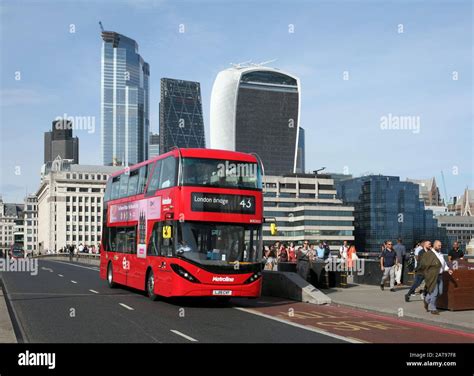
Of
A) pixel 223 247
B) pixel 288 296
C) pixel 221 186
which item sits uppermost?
pixel 221 186

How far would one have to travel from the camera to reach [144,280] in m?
21.6

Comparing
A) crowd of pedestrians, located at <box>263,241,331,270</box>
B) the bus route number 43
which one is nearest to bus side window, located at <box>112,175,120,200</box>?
crowd of pedestrians, located at <box>263,241,331,270</box>

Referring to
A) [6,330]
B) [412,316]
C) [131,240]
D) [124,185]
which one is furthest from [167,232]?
[6,330]

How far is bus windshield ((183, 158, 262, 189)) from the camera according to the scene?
18703 millimetres

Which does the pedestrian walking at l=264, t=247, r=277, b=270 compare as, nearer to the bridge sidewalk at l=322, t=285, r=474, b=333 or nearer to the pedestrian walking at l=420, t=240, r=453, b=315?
the bridge sidewalk at l=322, t=285, r=474, b=333

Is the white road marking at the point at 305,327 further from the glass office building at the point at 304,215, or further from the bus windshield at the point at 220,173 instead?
the glass office building at the point at 304,215

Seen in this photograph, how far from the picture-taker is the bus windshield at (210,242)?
18.8 metres

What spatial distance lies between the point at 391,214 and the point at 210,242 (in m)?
171

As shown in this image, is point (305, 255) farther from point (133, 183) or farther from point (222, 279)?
point (222, 279)

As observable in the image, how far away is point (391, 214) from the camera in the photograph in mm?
184000

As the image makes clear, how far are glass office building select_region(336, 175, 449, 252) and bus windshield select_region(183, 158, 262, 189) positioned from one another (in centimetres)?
16864
